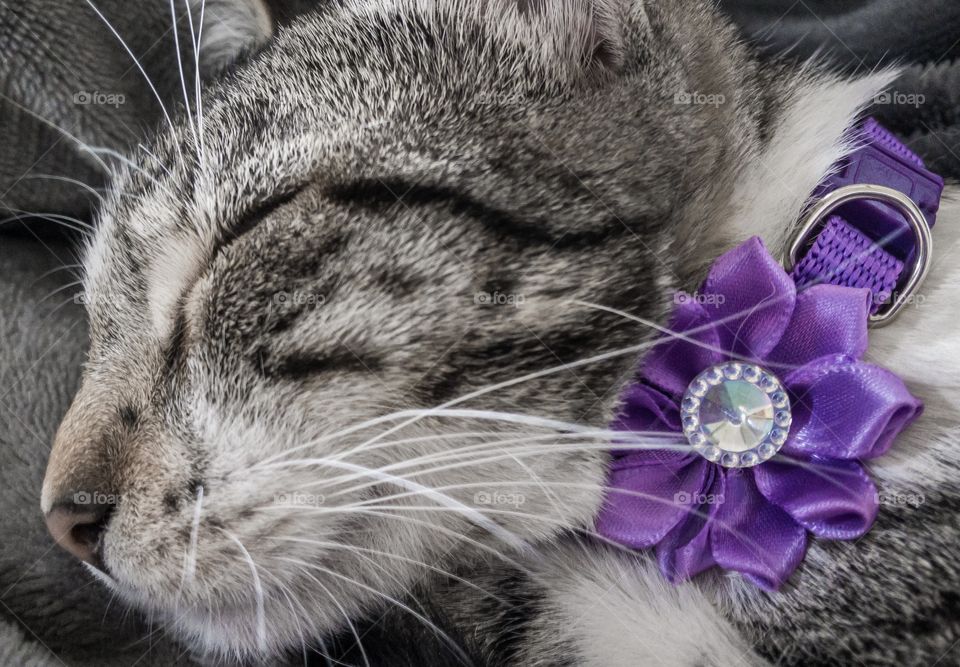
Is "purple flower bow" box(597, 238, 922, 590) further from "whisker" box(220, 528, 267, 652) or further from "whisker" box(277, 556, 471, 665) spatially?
"whisker" box(220, 528, 267, 652)

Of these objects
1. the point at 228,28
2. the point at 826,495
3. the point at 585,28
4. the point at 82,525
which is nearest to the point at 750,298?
the point at 826,495

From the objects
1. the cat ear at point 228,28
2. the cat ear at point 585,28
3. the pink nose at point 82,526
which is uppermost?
the cat ear at point 228,28

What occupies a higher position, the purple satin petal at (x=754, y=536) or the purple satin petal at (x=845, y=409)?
the purple satin petal at (x=845, y=409)

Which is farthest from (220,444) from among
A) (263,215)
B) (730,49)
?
(730,49)

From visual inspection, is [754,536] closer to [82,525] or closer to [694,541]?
[694,541]

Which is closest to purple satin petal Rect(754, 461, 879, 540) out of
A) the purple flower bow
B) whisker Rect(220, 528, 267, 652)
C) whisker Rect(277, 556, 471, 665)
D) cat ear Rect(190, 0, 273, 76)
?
the purple flower bow

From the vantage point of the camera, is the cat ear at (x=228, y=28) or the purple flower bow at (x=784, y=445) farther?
the cat ear at (x=228, y=28)

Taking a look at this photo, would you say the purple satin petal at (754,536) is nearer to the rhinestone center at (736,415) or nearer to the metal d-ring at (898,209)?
the rhinestone center at (736,415)

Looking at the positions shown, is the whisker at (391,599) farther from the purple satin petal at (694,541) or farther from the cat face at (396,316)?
the purple satin petal at (694,541)

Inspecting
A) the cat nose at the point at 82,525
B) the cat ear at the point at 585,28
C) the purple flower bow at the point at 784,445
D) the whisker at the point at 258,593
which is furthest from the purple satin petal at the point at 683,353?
the cat nose at the point at 82,525
